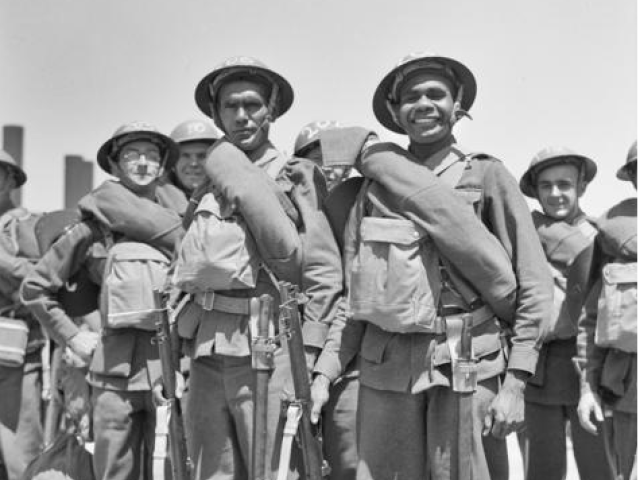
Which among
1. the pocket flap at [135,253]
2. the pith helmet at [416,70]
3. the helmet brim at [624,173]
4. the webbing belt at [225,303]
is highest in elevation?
the pith helmet at [416,70]

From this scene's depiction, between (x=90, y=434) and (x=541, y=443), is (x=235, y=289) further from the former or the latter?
(x=541, y=443)

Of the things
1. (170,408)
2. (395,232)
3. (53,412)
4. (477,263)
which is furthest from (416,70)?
(53,412)

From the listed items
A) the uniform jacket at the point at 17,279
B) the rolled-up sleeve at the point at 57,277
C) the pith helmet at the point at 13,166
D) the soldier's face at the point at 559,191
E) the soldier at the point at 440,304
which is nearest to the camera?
the soldier at the point at 440,304

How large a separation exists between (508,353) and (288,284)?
3.32ft

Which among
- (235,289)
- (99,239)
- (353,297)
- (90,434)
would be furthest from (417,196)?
(90,434)

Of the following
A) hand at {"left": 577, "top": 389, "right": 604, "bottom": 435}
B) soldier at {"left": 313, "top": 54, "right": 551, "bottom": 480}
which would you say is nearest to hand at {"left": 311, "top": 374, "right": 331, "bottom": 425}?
soldier at {"left": 313, "top": 54, "right": 551, "bottom": 480}

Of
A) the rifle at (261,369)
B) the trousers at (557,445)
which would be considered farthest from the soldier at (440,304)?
the trousers at (557,445)

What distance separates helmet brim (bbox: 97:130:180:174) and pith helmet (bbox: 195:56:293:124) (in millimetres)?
827

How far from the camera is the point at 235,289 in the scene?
4.96m

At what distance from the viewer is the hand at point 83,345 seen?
19.9ft

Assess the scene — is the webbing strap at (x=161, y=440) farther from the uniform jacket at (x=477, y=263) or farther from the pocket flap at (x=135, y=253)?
the uniform jacket at (x=477, y=263)

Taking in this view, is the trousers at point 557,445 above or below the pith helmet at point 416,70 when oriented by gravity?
below

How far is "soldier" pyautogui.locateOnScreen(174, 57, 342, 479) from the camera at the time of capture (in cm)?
482

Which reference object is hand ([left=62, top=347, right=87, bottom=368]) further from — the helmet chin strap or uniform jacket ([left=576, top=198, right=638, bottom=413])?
uniform jacket ([left=576, top=198, right=638, bottom=413])
